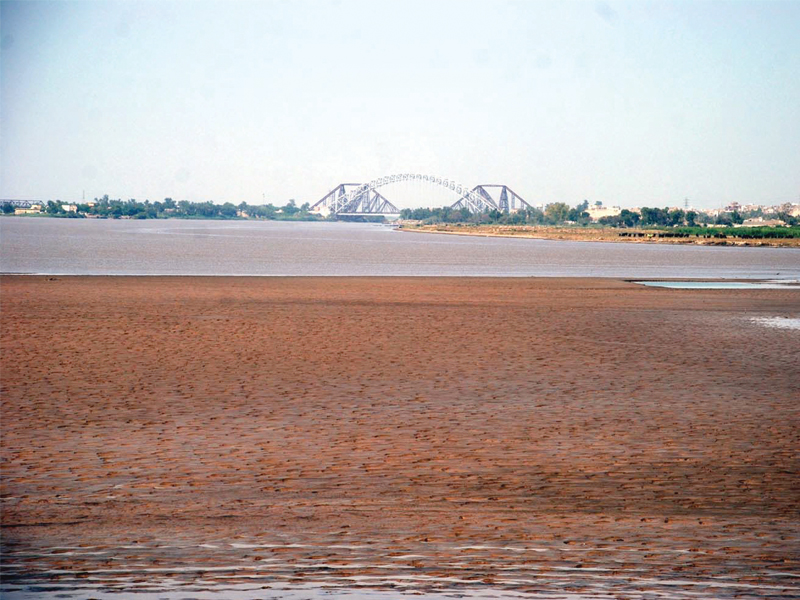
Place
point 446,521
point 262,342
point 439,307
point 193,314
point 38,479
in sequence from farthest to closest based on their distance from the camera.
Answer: point 439,307 < point 193,314 < point 262,342 < point 38,479 < point 446,521

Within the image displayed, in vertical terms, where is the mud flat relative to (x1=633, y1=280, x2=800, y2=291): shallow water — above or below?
above

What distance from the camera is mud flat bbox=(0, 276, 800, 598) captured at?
5.93m

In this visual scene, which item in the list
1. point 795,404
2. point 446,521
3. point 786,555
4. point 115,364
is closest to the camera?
point 786,555

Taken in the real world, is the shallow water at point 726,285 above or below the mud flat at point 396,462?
below

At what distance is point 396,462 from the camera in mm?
8680

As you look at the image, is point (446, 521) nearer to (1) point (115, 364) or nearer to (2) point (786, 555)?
(2) point (786, 555)

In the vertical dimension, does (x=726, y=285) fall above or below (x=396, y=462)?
below

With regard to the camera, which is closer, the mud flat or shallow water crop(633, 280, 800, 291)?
the mud flat

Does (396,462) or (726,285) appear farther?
(726,285)

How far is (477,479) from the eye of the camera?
26.7ft

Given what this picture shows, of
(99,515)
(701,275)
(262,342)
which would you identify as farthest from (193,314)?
(701,275)

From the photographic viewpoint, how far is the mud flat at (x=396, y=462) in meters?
5.93

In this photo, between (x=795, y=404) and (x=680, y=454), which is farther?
(x=795, y=404)

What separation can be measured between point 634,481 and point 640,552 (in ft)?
6.31
